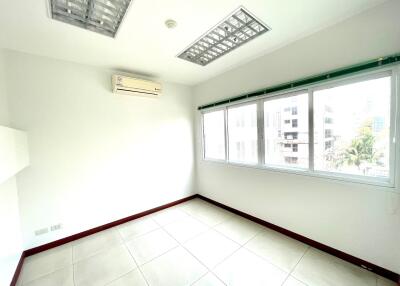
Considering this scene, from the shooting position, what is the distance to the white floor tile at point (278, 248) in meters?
1.87

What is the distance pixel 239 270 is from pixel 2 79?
3.46 metres

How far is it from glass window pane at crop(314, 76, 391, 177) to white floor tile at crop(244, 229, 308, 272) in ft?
3.44

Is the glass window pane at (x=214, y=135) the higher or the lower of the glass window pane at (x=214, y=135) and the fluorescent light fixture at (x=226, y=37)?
the lower

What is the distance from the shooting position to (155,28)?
70.5 inches

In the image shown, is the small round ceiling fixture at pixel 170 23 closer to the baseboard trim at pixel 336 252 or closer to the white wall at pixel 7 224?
the white wall at pixel 7 224

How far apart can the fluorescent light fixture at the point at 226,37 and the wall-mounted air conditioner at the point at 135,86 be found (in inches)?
33.7

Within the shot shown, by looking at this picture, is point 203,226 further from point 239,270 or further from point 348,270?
point 348,270

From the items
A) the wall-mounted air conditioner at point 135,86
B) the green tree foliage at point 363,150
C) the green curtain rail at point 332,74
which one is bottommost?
the green tree foliage at point 363,150

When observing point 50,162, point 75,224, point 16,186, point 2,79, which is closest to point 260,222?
point 75,224

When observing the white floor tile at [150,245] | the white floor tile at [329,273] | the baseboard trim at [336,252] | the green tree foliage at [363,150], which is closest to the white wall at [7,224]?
the white floor tile at [150,245]

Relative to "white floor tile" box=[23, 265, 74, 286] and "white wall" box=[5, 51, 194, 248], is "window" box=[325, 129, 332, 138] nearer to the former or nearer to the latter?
"white wall" box=[5, 51, 194, 248]

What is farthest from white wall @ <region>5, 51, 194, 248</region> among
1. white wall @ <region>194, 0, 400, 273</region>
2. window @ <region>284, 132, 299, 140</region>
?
window @ <region>284, 132, 299, 140</region>

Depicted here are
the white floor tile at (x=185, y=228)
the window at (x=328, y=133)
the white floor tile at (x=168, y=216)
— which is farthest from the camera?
the white floor tile at (x=168, y=216)

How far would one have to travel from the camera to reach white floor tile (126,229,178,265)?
205 centimetres
